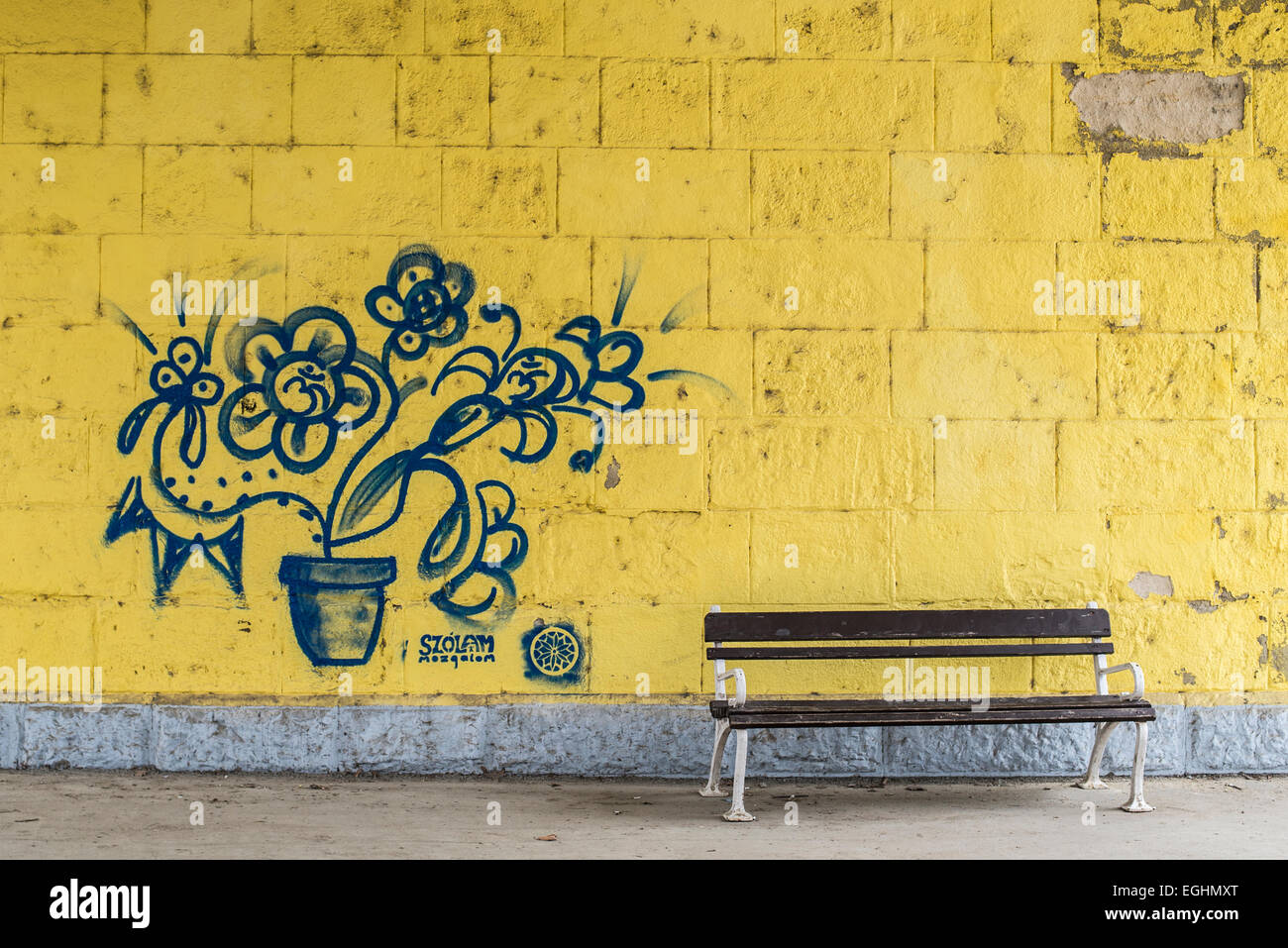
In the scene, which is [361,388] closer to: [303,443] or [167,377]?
[303,443]

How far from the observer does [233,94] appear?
198 inches

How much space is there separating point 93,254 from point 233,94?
0.93 m

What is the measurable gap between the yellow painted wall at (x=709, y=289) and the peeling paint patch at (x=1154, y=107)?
0.41 ft

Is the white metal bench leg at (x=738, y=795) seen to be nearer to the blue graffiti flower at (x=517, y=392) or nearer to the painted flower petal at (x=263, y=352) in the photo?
the blue graffiti flower at (x=517, y=392)

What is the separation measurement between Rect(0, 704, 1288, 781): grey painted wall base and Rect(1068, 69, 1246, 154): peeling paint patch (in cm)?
252

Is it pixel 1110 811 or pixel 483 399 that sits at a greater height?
pixel 483 399

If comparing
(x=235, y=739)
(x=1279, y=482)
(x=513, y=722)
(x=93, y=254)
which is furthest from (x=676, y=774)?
(x=93, y=254)

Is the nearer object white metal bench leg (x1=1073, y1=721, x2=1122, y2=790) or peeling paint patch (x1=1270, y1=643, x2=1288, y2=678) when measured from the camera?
white metal bench leg (x1=1073, y1=721, x2=1122, y2=790)

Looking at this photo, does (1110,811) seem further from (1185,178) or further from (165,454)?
(165,454)

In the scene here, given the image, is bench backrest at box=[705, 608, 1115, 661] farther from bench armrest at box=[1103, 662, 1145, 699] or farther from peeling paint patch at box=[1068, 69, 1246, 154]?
peeling paint patch at box=[1068, 69, 1246, 154]

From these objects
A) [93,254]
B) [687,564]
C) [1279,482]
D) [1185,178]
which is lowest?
[687,564]

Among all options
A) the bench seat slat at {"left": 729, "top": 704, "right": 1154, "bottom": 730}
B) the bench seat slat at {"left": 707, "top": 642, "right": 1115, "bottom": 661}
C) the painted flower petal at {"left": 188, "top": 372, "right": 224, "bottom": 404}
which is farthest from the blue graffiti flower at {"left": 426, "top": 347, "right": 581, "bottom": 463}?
the bench seat slat at {"left": 729, "top": 704, "right": 1154, "bottom": 730}

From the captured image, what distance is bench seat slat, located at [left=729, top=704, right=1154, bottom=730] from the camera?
13.8 feet

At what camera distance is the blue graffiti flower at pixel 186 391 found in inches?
196
